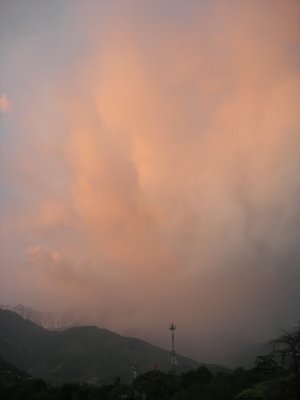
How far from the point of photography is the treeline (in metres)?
40.1

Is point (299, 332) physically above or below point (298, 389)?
above

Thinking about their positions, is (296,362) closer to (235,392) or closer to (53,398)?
(235,392)

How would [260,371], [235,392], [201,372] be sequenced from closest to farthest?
[235,392] → [260,371] → [201,372]

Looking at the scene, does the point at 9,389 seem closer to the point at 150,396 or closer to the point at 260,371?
the point at 150,396

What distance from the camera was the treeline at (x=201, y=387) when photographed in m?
40.1

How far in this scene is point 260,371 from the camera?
3305 inches

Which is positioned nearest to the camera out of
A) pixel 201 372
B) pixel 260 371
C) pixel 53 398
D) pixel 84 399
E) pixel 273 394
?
pixel 273 394

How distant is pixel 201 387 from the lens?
3469 inches

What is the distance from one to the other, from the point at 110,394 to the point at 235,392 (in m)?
47.9

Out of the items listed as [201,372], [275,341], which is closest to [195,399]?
[275,341]

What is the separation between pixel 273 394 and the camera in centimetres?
4069

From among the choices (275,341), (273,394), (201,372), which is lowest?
(273,394)

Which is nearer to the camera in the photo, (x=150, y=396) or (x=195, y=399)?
(x=195, y=399)

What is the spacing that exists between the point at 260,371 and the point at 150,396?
3476cm
